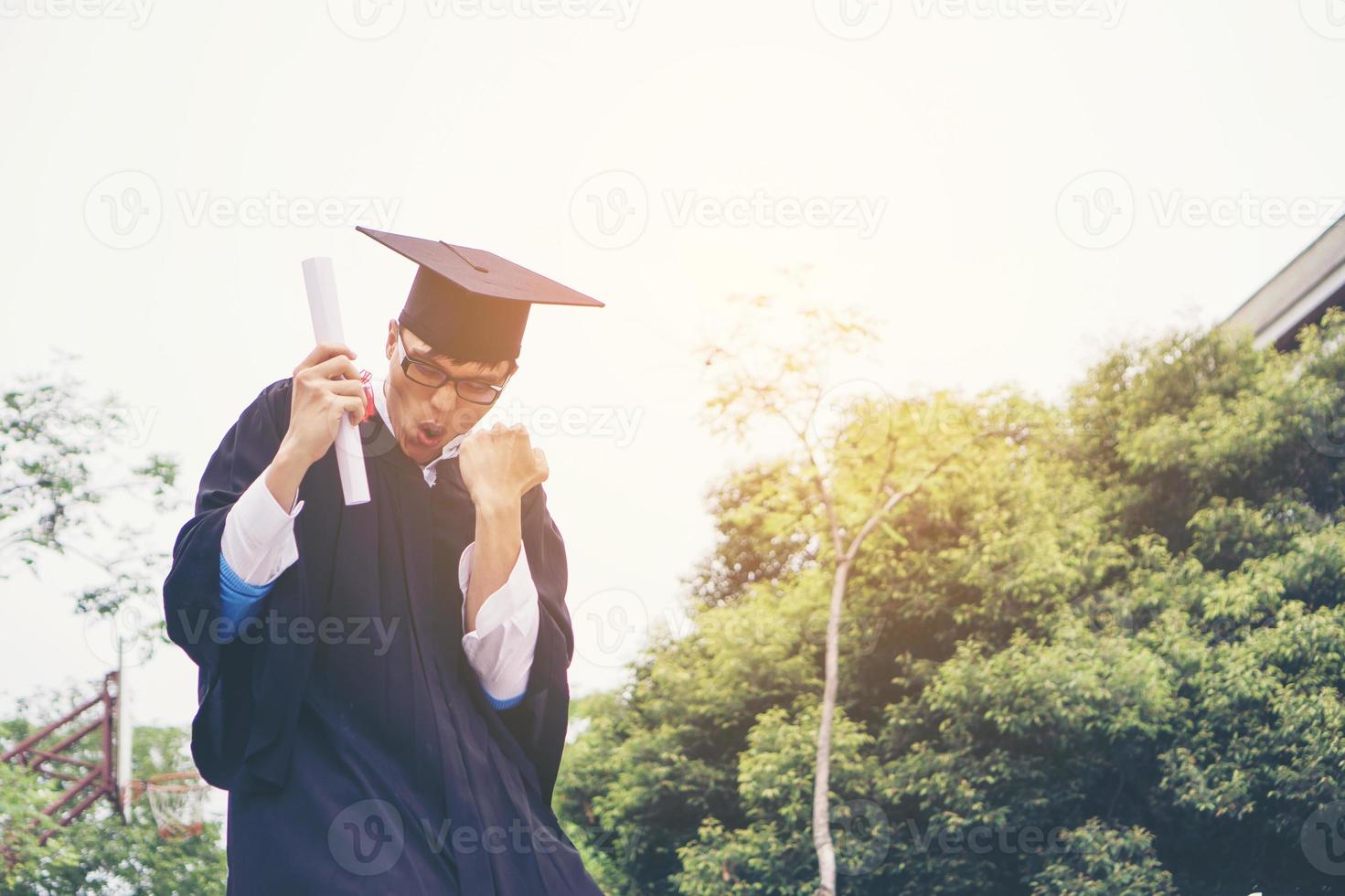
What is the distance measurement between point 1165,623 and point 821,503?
4.32 metres

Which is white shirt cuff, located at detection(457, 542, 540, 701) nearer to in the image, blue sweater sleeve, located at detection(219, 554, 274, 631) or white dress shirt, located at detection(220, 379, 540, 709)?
white dress shirt, located at detection(220, 379, 540, 709)

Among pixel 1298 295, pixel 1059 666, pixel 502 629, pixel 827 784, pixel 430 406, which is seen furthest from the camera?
pixel 1298 295

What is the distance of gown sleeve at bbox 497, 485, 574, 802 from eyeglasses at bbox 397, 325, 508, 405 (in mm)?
233

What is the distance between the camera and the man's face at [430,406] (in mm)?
2193

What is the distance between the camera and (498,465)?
6.73 feet

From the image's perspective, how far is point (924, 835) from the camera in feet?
47.4

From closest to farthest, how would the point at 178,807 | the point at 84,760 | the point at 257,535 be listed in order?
A: the point at 257,535, the point at 84,760, the point at 178,807
